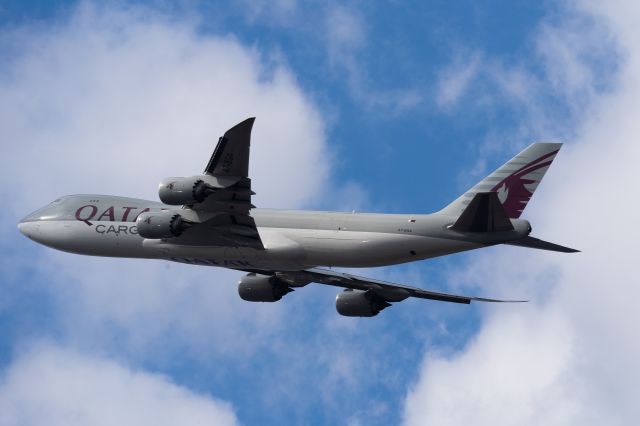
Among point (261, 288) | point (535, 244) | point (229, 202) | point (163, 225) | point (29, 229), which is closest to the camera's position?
point (229, 202)

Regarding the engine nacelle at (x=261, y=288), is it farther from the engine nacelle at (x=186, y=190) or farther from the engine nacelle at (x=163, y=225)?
the engine nacelle at (x=186, y=190)

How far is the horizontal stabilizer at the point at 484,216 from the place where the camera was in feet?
187

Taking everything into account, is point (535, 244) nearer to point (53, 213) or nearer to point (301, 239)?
point (301, 239)

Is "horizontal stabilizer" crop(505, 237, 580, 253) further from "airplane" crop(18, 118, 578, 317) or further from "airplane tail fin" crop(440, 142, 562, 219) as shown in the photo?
"airplane tail fin" crop(440, 142, 562, 219)

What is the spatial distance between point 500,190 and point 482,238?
4324mm

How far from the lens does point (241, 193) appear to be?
58.8m

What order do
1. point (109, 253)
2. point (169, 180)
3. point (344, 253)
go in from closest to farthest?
point (169, 180) < point (344, 253) < point (109, 253)

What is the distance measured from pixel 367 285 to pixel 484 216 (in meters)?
14.9

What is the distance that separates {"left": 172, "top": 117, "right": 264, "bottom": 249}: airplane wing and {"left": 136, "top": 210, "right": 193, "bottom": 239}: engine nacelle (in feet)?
2.16

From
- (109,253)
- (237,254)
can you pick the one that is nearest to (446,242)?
(237,254)

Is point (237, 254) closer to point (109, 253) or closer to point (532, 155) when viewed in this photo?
point (109, 253)

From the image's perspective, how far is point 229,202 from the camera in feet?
196

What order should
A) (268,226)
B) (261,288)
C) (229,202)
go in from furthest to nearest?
(261,288) < (268,226) < (229,202)

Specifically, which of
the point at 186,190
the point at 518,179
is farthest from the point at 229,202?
the point at 518,179
